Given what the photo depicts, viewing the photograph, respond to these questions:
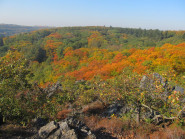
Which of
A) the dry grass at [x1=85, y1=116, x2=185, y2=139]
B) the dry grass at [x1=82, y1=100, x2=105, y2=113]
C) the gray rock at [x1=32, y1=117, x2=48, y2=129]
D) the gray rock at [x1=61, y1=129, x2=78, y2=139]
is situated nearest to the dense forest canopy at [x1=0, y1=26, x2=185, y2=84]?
the dry grass at [x1=82, y1=100, x2=105, y2=113]

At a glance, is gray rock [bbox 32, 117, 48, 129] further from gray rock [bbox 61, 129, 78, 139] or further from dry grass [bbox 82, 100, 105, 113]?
dry grass [bbox 82, 100, 105, 113]

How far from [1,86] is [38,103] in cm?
209

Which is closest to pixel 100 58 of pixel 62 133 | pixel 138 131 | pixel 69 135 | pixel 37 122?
pixel 37 122

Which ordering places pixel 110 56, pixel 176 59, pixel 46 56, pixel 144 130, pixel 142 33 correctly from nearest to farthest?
pixel 144 130 → pixel 176 59 → pixel 110 56 → pixel 46 56 → pixel 142 33

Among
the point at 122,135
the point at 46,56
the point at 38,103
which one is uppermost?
the point at 38,103

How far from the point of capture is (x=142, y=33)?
116500 mm

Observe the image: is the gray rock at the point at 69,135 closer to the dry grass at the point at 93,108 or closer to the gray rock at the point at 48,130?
the gray rock at the point at 48,130

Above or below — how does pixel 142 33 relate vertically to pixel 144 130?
above

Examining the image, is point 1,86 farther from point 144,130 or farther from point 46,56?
point 46,56

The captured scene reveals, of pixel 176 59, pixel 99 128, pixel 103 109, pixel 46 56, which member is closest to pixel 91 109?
pixel 103 109

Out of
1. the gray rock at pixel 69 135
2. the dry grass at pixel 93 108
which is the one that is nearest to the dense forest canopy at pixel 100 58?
the dry grass at pixel 93 108

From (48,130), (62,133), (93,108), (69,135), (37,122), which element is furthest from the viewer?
(93,108)

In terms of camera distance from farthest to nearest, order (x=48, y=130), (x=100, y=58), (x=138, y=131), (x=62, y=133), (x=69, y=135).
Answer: (x=100, y=58), (x=138, y=131), (x=48, y=130), (x=62, y=133), (x=69, y=135)

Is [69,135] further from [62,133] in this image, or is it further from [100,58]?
[100,58]
